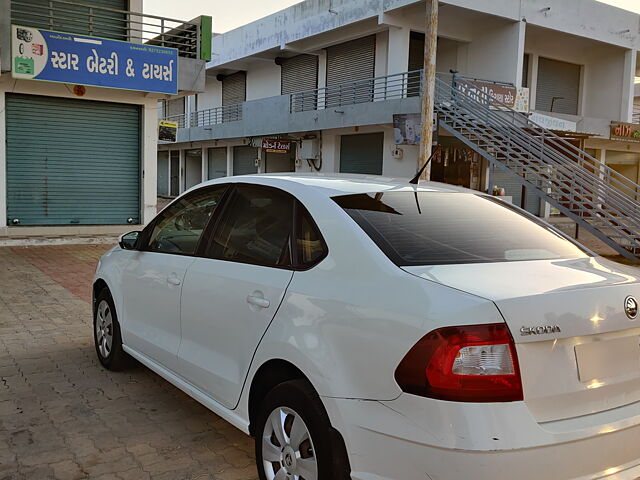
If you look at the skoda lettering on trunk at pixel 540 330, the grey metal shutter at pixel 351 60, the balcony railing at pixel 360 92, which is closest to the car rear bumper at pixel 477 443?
the skoda lettering on trunk at pixel 540 330

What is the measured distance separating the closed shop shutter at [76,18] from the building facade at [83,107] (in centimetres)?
2

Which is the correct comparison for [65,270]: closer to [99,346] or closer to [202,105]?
[99,346]

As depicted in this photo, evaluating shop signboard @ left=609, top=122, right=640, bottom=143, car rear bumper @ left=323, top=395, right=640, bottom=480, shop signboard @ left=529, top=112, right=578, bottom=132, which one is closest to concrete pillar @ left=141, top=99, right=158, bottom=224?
shop signboard @ left=529, top=112, right=578, bottom=132

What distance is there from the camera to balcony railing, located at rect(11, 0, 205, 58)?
43.6 feet

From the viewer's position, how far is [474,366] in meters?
2.31

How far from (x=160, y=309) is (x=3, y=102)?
11.3 metres

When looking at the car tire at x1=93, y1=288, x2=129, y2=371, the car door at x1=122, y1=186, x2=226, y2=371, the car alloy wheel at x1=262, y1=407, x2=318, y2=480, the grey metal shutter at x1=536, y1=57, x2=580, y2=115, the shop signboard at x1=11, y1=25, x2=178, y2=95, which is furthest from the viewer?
the grey metal shutter at x1=536, y1=57, x2=580, y2=115

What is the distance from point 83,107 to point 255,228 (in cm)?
1249

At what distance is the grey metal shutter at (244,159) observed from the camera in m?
30.2

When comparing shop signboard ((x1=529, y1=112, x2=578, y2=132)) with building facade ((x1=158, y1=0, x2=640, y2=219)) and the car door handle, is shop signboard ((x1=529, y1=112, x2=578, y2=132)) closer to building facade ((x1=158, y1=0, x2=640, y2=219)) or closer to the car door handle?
building facade ((x1=158, y1=0, x2=640, y2=219))

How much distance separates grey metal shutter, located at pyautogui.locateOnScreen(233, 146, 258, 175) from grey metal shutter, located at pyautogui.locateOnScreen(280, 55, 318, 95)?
12.8ft

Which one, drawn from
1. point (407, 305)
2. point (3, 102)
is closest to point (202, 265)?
point (407, 305)

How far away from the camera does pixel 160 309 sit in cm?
417

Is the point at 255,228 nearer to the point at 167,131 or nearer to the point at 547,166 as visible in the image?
the point at 547,166
